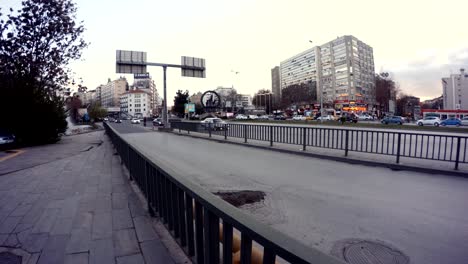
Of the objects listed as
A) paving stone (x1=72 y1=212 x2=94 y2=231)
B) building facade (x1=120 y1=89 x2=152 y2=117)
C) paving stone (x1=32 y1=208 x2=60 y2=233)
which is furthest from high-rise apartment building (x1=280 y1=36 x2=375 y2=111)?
paving stone (x1=32 y1=208 x2=60 y2=233)

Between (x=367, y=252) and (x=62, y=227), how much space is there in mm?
4298

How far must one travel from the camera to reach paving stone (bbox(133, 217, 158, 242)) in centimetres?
336

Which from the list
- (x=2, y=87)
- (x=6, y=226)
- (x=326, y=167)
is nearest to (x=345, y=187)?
(x=326, y=167)

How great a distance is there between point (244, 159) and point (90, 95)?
204 metres

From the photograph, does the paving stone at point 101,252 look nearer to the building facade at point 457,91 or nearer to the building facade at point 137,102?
the building facade at point 457,91

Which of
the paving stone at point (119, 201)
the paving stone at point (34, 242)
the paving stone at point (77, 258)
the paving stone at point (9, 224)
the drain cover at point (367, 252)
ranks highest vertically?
the paving stone at point (77, 258)

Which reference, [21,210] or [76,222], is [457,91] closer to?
[76,222]

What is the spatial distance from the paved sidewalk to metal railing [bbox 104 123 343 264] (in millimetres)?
431

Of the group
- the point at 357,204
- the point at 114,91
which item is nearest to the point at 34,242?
the point at 357,204

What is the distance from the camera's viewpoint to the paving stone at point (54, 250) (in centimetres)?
283

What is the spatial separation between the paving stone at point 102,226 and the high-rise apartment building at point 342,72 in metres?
91.3

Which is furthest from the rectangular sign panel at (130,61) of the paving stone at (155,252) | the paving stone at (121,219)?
the paving stone at (155,252)

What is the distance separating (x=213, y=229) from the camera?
195 cm

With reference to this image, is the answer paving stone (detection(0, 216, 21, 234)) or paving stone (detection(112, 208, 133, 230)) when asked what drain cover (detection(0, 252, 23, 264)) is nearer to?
paving stone (detection(0, 216, 21, 234))
